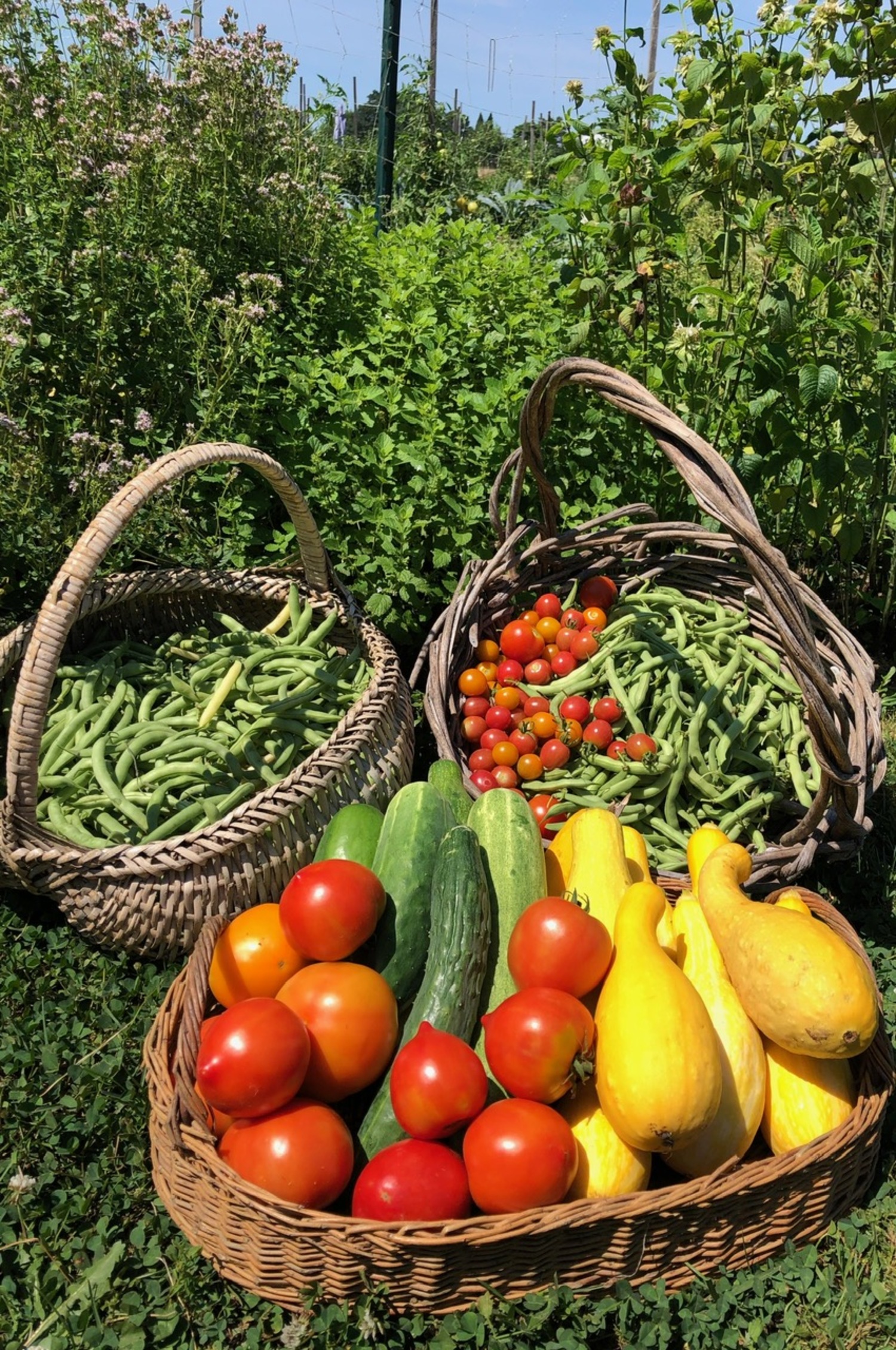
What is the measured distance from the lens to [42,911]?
2832 millimetres

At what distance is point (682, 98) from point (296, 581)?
2.29 meters

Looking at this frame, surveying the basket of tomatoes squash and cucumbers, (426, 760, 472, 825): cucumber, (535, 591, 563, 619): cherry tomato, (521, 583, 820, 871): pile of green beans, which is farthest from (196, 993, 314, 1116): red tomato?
(535, 591, 563, 619): cherry tomato

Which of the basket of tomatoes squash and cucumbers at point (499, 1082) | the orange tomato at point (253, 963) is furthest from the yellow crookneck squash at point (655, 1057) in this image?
the orange tomato at point (253, 963)

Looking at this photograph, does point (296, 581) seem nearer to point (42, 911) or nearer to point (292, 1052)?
point (42, 911)

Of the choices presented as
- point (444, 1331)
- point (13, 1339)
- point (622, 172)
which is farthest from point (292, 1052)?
point (622, 172)

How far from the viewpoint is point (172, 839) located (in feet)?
8.03

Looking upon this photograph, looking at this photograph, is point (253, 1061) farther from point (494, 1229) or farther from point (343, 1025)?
point (494, 1229)

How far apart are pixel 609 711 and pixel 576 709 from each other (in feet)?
0.35

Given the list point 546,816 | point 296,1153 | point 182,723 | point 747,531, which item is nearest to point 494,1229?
point 296,1153

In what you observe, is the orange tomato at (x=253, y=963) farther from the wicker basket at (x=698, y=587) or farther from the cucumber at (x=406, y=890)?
the wicker basket at (x=698, y=587)

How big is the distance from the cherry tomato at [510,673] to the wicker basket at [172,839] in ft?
1.19

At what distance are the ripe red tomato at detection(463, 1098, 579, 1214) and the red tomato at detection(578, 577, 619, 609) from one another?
1.88m

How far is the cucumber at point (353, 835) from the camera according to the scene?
244cm

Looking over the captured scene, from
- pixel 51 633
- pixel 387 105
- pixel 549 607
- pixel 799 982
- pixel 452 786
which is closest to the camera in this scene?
pixel 799 982
